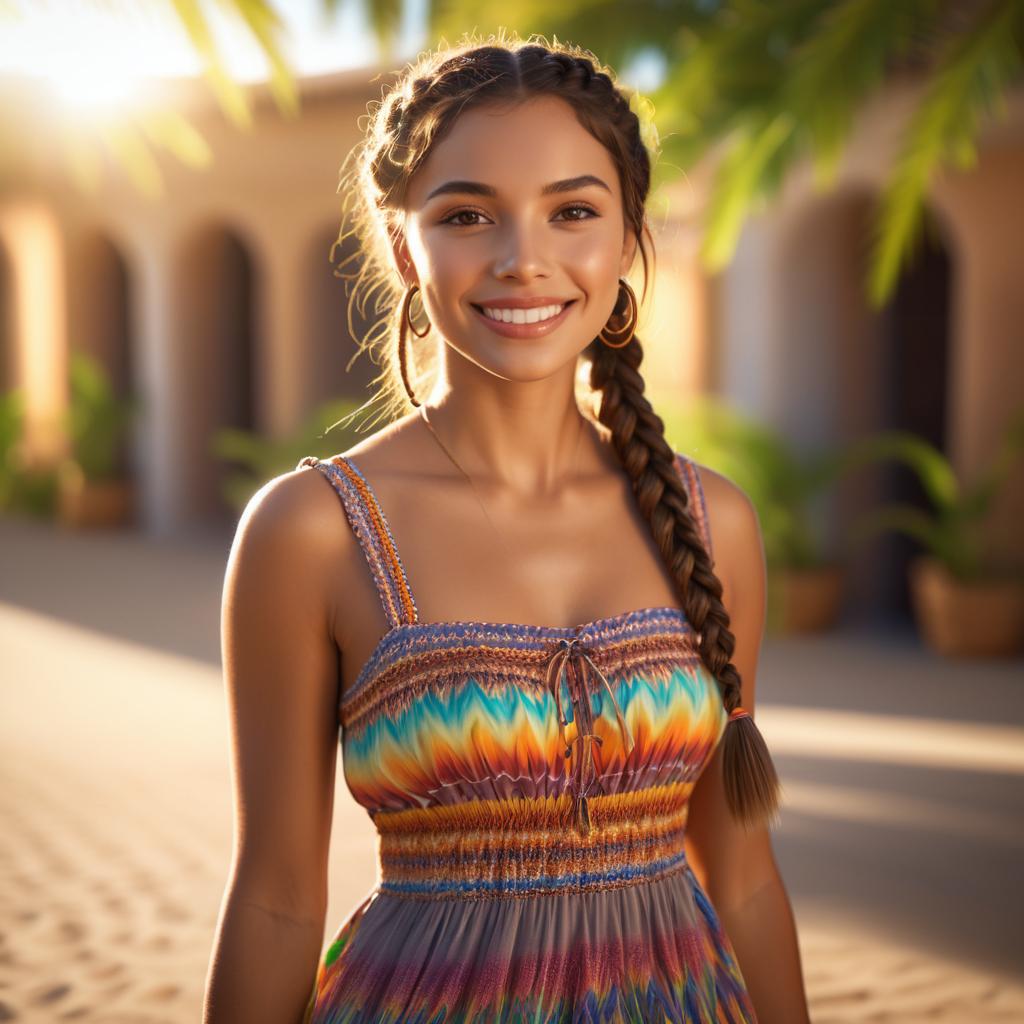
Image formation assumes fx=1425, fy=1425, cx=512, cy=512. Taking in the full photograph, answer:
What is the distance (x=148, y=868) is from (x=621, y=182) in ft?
12.7

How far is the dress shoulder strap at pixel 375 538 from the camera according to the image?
1.62 metres

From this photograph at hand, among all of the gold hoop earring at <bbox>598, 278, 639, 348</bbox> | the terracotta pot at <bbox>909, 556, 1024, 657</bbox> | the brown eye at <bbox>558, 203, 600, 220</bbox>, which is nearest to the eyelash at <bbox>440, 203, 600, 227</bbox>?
the brown eye at <bbox>558, 203, 600, 220</bbox>

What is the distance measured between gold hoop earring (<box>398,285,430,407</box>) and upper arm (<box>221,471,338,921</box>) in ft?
1.18

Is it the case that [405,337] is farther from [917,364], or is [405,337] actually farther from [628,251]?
[917,364]

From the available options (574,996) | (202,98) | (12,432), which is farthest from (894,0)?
(12,432)

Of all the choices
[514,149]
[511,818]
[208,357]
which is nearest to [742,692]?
[511,818]

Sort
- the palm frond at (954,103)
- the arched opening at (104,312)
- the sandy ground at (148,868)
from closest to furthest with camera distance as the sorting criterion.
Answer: the sandy ground at (148,868) → the palm frond at (954,103) → the arched opening at (104,312)

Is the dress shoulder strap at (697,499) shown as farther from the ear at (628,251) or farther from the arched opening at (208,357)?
the arched opening at (208,357)

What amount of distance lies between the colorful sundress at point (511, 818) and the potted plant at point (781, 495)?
694 cm

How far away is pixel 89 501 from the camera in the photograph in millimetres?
14852

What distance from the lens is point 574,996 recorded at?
5.29ft

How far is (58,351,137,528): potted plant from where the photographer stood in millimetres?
14562

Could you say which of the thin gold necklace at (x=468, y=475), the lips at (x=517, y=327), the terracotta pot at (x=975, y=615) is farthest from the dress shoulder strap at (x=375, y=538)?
the terracotta pot at (x=975, y=615)

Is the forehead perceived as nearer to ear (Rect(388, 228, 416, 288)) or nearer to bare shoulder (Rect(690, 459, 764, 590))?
ear (Rect(388, 228, 416, 288))
